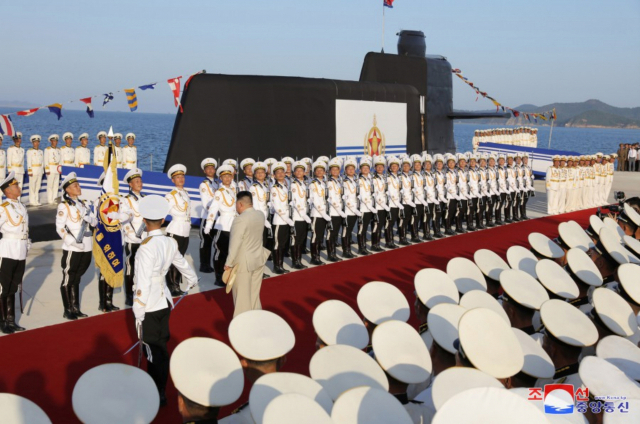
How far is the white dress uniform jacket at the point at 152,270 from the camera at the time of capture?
5000mm

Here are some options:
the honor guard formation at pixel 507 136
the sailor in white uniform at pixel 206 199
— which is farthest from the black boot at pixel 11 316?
the honor guard formation at pixel 507 136

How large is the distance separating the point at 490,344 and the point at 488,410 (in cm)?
147

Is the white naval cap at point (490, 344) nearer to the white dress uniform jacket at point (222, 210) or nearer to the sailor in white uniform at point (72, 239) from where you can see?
the sailor in white uniform at point (72, 239)

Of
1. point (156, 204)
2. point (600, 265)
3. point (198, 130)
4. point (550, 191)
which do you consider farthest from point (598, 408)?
point (550, 191)

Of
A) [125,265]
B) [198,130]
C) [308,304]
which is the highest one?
[198,130]

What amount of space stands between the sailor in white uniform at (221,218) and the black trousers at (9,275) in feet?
9.05

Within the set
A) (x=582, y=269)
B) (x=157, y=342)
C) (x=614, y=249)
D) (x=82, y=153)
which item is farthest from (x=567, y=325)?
(x=82, y=153)

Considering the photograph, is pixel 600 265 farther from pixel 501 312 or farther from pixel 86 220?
pixel 86 220

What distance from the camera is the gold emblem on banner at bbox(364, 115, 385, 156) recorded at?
48.9 feet

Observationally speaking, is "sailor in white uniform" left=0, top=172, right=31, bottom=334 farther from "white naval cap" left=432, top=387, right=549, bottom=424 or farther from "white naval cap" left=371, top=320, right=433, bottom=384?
"white naval cap" left=432, top=387, right=549, bottom=424

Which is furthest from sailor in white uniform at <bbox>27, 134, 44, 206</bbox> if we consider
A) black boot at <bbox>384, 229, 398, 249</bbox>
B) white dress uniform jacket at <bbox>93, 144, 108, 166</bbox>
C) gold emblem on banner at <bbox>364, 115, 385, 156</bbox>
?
black boot at <bbox>384, 229, 398, 249</bbox>

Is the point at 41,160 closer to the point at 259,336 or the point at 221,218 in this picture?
the point at 221,218

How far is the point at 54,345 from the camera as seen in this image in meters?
6.27

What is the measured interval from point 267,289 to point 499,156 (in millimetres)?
8666
